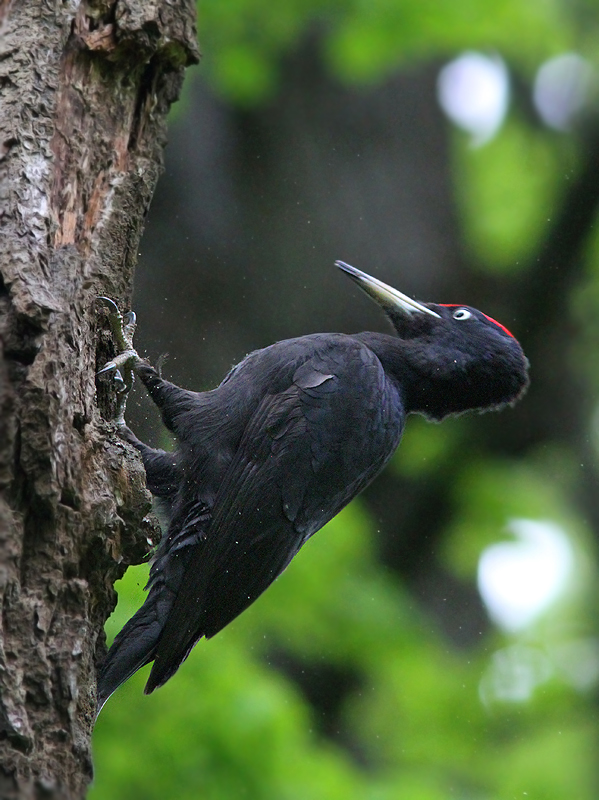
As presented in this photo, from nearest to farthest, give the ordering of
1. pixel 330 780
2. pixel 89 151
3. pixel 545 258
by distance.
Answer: pixel 89 151, pixel 330 780, pixel 545 258

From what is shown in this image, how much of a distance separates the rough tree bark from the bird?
36cm

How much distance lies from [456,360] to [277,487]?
0.96 metres

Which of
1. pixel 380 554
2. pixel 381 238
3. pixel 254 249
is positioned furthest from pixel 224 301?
pixel 380 554

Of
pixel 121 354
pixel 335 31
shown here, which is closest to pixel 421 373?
pixel 121 354

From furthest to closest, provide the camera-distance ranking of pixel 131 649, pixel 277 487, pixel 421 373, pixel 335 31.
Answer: pixel 335 31 → pixel 421 373 → pixel 277 487 → pixel 131 649

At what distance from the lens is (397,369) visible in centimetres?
377

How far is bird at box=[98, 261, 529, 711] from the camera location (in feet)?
10.4

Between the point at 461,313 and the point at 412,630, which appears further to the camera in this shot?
the point at 412,630

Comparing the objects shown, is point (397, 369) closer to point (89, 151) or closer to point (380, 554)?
point (89, 151)

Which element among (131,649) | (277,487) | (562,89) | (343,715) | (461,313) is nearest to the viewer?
(131,649)

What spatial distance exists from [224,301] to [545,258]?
2039 mm

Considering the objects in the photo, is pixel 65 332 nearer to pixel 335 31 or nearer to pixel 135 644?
pixel 135 644

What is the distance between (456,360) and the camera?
3785 mm

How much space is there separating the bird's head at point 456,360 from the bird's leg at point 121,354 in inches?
37.3
